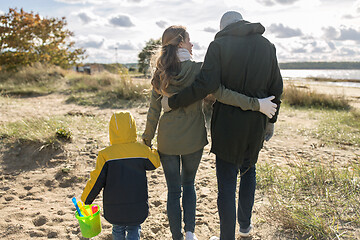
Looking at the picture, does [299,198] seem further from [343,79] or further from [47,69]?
[343,79]

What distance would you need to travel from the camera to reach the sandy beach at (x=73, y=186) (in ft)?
9.02

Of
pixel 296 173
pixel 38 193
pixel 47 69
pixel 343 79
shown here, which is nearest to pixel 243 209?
pixel 296 173

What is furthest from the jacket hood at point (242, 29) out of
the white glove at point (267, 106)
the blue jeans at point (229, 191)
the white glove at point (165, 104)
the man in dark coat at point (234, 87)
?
the blue jeans at point (229, 191)

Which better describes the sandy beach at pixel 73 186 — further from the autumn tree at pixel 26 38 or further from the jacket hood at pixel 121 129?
the autumn tree at pixel 26 38

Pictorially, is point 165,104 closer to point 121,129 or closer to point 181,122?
point 181,122

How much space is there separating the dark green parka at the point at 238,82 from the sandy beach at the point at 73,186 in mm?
1064

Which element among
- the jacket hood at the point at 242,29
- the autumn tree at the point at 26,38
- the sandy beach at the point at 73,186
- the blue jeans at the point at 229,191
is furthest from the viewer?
the autumn tree at the point at 26,38

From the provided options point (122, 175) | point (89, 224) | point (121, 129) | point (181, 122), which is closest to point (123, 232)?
point (89, 224)

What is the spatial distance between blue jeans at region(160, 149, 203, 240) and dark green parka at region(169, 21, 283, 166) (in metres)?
0.26

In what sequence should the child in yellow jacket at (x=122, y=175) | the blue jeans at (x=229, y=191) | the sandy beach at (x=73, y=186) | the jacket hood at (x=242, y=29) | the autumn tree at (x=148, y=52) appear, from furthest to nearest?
the sandy beach at (x=73, y=186) → the autumn tree at (x=148, y=52) → the blue jeans at (x=229, y=191) → the child in yellow jacket at (x=122, y=175) → the jacket hood at (x=242, y=29)

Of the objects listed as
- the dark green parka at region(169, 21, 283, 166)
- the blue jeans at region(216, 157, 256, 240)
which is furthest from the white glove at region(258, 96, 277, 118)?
the blue jeans at region(216, 157, 256, 240)

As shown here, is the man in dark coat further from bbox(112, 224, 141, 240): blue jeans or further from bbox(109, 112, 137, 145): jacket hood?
bbox(112, 224, 141, 240): blue jeans

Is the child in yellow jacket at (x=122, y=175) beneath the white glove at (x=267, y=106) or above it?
beneath

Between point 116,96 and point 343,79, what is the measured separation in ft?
109
